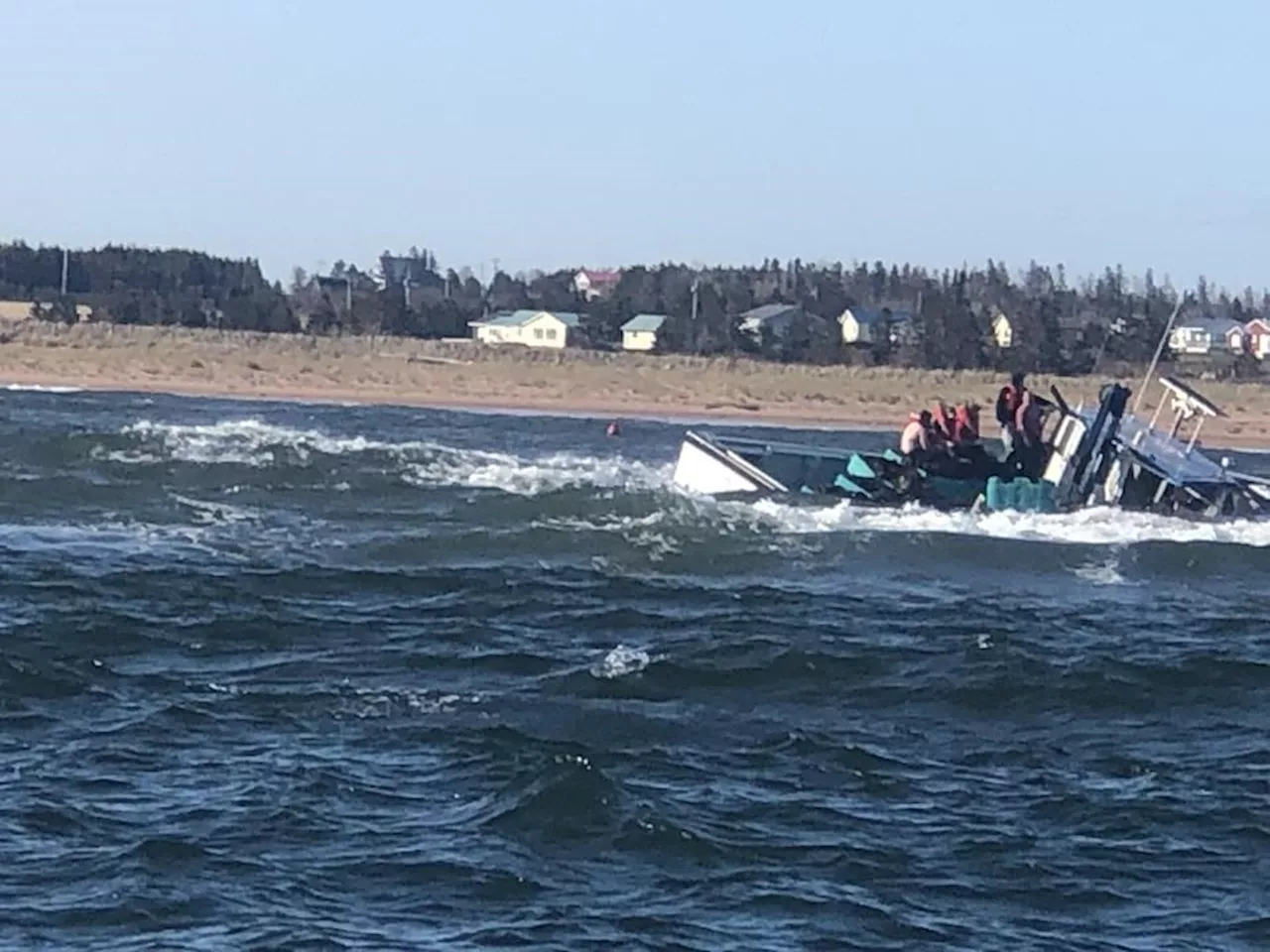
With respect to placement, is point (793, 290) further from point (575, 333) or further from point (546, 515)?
point (546, 515)

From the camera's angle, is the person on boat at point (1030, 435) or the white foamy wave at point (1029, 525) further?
the person on boat at point (1030, 435)

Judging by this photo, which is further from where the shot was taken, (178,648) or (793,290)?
(793,290)

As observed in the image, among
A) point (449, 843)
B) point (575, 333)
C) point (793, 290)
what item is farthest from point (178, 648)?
point (793, 290)

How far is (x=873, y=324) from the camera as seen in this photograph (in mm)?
108312

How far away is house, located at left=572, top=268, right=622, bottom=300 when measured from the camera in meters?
146

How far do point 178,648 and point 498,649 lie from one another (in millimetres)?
2325

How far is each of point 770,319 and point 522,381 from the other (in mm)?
38156

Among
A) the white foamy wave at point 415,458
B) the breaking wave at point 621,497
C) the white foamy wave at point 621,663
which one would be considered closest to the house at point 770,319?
the white foamy wave at point 415,458

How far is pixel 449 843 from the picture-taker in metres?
12.1

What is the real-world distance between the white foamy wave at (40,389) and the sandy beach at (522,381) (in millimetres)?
1002

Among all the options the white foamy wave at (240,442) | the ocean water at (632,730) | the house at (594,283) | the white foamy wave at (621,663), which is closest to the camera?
the ocean water at (632,730)

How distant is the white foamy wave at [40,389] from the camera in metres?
60.5

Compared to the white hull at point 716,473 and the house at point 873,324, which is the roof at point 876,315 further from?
the white hull at point 716,473

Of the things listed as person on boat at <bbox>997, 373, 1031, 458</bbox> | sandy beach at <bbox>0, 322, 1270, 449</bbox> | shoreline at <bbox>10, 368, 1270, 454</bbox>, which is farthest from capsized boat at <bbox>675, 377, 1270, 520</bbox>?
sandy beach at <bbox>0, 322, 1270, 449</bbox>
